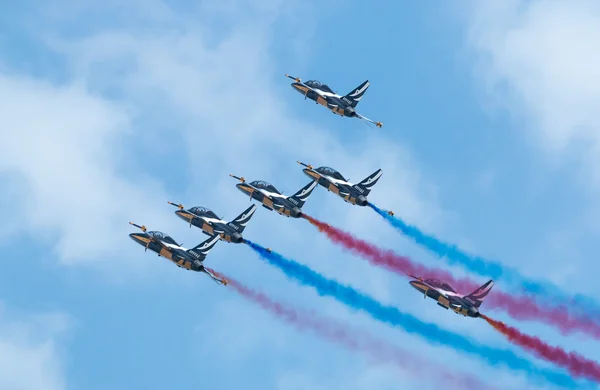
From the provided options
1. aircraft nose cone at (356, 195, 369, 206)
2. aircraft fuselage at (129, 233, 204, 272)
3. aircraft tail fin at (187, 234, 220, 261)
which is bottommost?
aircraft fuselage at (129, 233, 204, 272)

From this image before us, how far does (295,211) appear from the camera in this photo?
655 ft

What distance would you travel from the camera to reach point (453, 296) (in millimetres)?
188250

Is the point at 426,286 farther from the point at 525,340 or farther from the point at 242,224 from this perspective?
Answer: the point at 242,224

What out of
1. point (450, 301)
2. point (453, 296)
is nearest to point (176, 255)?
point (450, 301)

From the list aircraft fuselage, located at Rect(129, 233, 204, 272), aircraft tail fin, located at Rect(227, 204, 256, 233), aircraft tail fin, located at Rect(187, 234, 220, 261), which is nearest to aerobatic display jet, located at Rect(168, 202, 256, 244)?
aircraft tail fin, located at Rect(227, 204, 256, 233)

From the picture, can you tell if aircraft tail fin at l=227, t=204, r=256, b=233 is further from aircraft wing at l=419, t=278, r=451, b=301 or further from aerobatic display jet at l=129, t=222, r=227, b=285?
aircraft wing at l=419, t=278, r=451, b=301

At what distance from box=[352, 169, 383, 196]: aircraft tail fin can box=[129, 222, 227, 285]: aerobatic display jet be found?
82.4ft

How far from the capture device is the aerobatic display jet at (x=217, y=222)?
196875 mm

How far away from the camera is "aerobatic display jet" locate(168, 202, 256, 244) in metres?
197

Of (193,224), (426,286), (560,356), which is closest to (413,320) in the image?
(426,286)

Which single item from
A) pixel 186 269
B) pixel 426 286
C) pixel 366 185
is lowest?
pixel 186 269

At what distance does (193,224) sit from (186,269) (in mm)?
13370

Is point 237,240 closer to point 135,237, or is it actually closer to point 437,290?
point 135,237

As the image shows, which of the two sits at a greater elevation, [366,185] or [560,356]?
[366,185]
